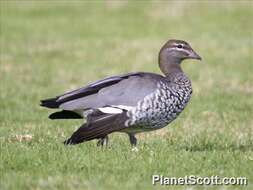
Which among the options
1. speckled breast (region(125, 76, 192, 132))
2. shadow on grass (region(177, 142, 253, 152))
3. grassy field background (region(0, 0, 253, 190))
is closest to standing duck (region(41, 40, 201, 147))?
speckled breast (region(125, 76, 192, 132))

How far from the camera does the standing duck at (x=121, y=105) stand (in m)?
8.67

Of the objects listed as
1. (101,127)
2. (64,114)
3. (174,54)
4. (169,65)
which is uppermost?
(174,54)

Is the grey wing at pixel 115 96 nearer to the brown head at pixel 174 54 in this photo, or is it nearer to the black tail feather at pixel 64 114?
the black tail feather at pixel 64 114

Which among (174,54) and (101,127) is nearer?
(101,127)

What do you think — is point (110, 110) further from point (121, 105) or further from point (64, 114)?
point (64, 114)

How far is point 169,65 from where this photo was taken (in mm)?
9625

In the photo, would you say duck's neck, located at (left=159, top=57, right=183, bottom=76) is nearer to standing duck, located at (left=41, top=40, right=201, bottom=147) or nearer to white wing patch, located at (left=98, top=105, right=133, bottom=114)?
standing duck, located at (left=41, top=40, right=201, bottom=147)

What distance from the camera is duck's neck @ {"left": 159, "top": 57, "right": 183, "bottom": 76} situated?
957 centimetres

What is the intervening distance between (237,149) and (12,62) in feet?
30.3

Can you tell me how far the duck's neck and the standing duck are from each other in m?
0.50

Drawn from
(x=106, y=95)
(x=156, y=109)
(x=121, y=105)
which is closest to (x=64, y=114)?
(x=106, y=95)

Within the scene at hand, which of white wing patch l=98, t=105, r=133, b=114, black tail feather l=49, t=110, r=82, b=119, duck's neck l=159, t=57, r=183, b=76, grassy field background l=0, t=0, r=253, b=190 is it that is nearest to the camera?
grassy field background l=0, t=0, r=253, b=190

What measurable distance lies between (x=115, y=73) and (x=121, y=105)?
327 inches

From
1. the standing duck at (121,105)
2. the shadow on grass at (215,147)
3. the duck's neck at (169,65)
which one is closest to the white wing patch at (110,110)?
the standing duck at (121,105)
